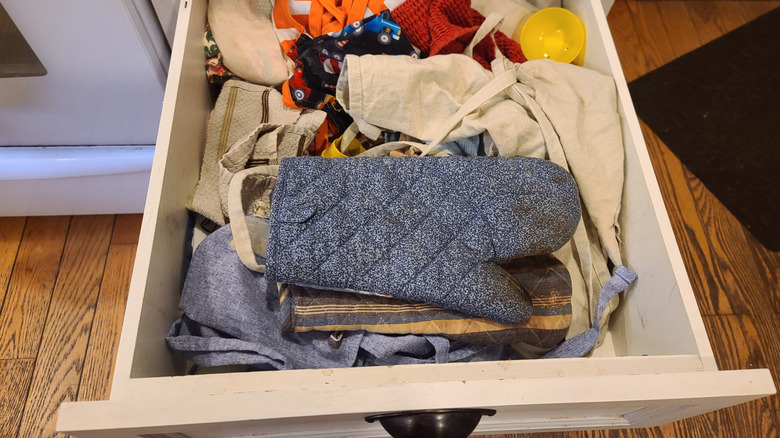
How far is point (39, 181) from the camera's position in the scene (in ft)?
3.02

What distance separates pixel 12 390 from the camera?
37.9 inches

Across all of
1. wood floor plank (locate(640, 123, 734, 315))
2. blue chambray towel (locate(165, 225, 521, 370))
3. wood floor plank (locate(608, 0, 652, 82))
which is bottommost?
wood floor plank (locate(640, 123, 734, 315))

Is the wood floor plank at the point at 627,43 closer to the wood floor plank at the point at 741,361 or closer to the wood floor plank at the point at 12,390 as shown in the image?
the wood floor plank at the point at 741,361

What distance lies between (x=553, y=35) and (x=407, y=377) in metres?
0.61

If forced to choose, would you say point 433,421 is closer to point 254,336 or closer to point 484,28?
point 254,336

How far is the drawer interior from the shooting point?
1.68 feet

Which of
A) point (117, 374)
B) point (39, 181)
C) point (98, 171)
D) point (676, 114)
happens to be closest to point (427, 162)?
point (117, 374)

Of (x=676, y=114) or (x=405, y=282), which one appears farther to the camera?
(x=676, y=114)

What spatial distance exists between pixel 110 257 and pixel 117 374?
26.8 inches

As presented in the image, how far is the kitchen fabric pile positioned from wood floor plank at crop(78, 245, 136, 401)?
441 mm

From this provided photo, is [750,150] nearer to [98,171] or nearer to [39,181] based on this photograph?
[98,171]

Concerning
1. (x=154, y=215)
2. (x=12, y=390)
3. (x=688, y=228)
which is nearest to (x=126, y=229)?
(x=12, y=390)

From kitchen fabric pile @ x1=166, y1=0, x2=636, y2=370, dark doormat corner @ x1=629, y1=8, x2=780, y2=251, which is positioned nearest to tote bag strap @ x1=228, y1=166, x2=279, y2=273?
kitchen fabric pile @ x1=166, y1=0, x2=636, y2=370

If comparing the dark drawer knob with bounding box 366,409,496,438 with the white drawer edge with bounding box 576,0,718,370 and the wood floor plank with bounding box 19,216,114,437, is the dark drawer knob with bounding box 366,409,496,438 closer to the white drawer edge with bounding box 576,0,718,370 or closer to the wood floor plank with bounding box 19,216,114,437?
the white drawer edge with bounding box 576,0,718,370
